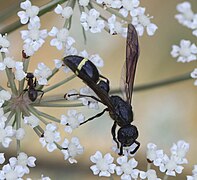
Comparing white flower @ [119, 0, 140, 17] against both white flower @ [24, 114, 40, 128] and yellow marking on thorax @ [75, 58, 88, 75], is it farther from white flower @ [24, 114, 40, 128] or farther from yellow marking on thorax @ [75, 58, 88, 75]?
white flower @ [24, 114, 40, 128]

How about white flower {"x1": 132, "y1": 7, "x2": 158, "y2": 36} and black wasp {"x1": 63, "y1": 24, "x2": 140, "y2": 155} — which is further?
white flower {"x1": 132, "y1": 7, "x2": 158, "y2": 36}

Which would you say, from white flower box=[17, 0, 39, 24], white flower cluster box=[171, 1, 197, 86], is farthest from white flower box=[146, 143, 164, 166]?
white flower box=[17, 0, 39, 24]

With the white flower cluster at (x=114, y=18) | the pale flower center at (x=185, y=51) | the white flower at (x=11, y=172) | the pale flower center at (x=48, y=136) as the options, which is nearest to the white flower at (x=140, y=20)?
the white flower cluster at (x=114, y=18)

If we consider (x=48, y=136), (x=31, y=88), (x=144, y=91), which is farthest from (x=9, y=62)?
(x=144, y=91)

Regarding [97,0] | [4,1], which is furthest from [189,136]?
[97,0]

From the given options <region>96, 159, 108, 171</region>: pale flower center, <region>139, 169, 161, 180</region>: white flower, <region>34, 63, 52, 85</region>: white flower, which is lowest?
<region>139, 169, 161, 180</region>: white flower

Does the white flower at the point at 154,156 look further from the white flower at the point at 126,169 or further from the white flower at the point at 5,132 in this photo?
the white flower at the point at 5,132

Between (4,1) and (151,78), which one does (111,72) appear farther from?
(4,1)
